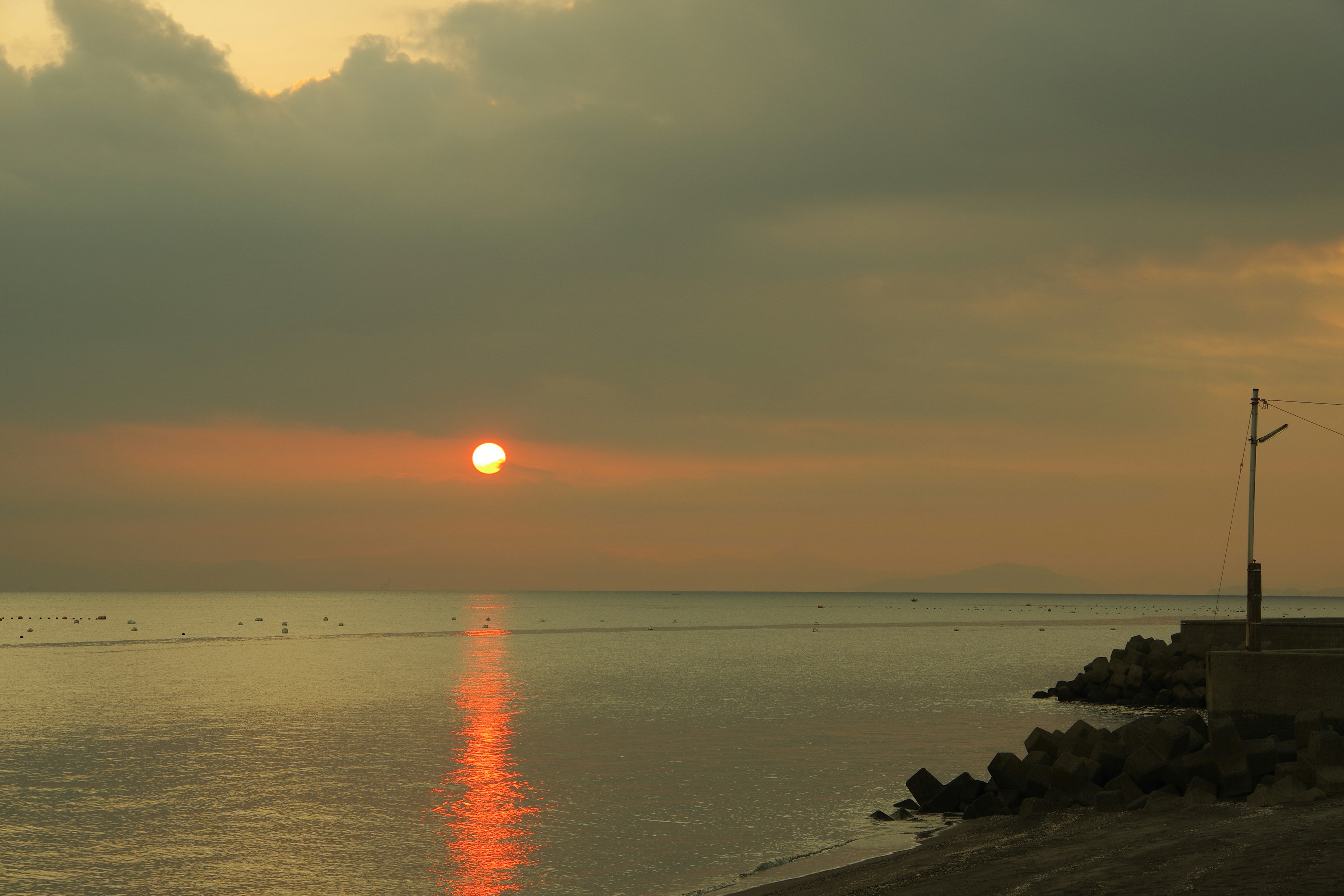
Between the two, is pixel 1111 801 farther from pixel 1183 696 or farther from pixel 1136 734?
pixel 1183 696

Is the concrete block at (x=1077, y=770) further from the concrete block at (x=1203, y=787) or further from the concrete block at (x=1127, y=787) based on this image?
the concrete block at (x=1203, y=787)

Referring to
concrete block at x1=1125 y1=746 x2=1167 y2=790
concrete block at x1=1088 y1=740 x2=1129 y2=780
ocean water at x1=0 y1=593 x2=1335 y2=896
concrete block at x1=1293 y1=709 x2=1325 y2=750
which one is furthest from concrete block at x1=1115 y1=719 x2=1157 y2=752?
ocean water at x1=0 y1=593 x2=1335 y2=896

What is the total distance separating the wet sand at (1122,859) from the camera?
443 inches

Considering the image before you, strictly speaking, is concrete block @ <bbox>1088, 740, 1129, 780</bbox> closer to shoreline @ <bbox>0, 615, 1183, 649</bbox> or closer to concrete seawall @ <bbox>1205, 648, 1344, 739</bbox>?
concrete seawall @ <bbox>1205, 648, 1344, 739</bbox>

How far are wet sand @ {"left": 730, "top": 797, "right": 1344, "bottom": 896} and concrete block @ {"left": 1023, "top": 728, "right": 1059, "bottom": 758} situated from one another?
9.96ft

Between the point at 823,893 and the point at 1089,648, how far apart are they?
81246 millimetres

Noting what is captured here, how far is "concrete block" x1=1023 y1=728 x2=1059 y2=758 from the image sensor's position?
68.2ft

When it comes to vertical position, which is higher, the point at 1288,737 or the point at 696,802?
the point at 1288,737

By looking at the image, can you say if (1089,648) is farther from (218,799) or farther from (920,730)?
(218,799)

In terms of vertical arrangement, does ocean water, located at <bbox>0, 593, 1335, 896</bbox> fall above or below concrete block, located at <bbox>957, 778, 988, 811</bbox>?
below

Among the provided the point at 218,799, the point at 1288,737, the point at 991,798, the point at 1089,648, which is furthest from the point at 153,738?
the point at 1089,648

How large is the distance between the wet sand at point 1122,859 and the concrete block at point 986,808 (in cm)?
109

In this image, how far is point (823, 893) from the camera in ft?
44.7

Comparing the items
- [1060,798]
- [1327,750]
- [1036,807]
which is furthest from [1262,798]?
[1036,807]
